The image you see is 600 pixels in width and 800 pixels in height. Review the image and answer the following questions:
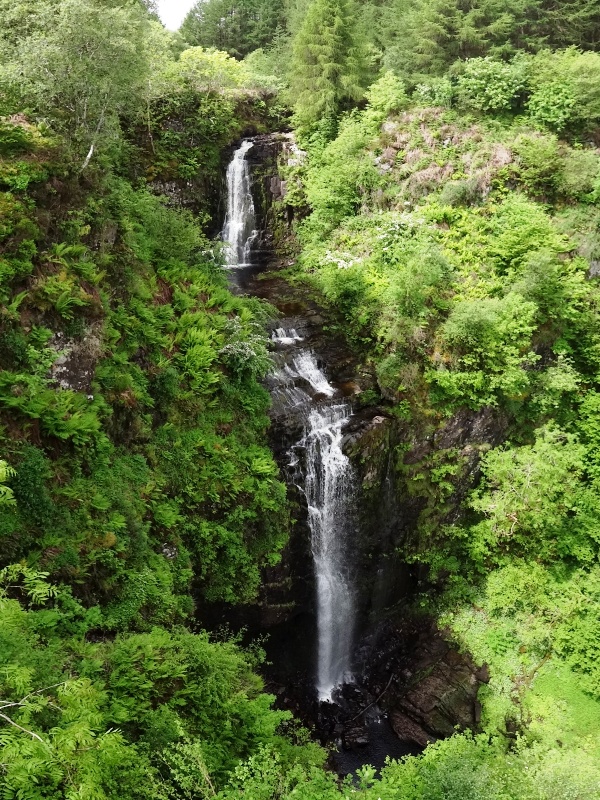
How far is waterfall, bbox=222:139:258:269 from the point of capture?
2355cm

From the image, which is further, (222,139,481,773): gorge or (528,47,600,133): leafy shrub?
(528,47,600,133): leafy shrub

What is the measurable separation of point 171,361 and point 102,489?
3915 mm

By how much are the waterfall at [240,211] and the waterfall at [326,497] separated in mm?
9581

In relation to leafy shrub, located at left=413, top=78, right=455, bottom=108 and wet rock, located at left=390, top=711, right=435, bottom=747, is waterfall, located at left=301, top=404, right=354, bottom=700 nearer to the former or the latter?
wet rock, located at left=390, top=711, right=435, bottom=747

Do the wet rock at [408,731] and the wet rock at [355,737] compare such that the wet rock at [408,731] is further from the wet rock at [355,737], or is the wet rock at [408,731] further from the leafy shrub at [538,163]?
the leafy shrub at [538,163]

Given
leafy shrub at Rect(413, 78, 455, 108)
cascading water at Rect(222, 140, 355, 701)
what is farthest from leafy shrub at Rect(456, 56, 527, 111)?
cascading water at Rect(222, 140, 355, 701)

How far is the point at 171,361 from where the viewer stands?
1289 centimetres

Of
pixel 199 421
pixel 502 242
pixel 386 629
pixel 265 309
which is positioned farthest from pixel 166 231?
pixel 386 629

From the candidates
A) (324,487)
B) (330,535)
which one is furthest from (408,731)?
(324,487)

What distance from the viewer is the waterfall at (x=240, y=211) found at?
23.5 m

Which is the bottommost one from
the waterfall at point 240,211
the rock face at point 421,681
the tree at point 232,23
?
the rock face at point 421,681

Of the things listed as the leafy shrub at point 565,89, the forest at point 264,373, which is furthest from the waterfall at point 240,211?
the leafy shrub at point 565,89

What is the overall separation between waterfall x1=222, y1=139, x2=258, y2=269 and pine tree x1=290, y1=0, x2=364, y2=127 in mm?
3880

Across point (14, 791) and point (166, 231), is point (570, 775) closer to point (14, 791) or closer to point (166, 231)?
point (14, 791)
